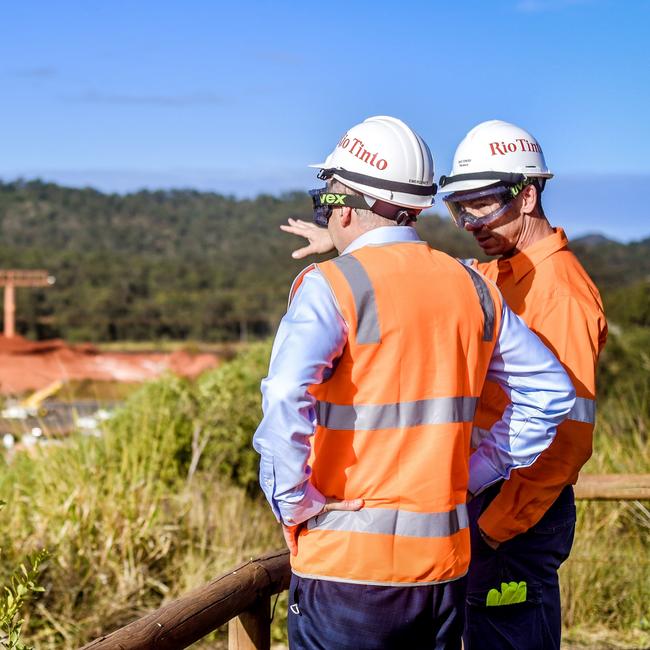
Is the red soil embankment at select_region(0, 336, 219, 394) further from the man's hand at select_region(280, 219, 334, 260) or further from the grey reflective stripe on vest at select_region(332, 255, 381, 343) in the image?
the grey reflective stripe on vest at select_region(332, 255, 381, 343)

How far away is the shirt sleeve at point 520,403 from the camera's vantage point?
251cm

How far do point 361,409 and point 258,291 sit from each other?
2627 inches

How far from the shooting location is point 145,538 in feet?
18.3

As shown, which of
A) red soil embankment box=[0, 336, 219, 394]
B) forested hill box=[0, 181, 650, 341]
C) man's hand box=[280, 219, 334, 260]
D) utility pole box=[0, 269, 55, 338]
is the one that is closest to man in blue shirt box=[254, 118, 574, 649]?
man's hand box=[280, 219, 334, 260]

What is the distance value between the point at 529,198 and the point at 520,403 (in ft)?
2.81

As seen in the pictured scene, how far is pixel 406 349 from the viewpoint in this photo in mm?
2221

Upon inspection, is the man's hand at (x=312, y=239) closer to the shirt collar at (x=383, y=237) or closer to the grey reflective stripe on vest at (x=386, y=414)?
the shirt collar at (x=383, y=237)

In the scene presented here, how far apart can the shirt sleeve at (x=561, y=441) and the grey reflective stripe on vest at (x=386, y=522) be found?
73 centimetres

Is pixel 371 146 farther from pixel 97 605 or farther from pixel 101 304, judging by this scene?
pixel 101 304

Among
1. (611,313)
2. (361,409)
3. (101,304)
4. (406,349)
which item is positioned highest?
(406,349)

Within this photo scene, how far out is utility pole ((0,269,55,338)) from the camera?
2403 inches

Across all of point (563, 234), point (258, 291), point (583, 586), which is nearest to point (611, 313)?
point (583, 586)

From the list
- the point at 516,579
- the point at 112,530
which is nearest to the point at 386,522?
the point at 516,579

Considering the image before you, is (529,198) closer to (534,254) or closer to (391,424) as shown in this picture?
(534,254)
